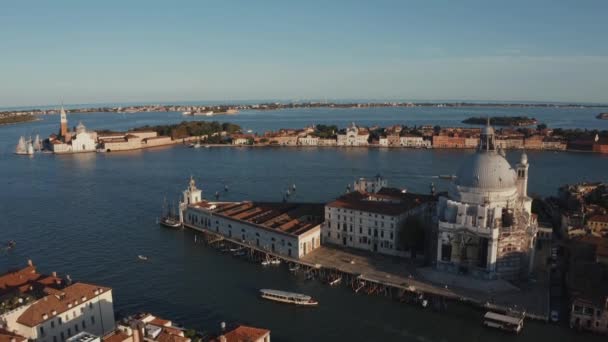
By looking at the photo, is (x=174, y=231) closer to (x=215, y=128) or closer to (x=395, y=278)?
(x=395, y=278)

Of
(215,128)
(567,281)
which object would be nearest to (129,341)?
(567,281)

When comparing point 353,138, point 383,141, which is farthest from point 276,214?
point 353,138

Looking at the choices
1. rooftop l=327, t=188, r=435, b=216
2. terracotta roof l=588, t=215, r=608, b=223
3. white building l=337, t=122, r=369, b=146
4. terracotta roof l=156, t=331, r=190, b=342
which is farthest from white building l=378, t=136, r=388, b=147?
terracotta roof l=156, t=331, r=190, b=342

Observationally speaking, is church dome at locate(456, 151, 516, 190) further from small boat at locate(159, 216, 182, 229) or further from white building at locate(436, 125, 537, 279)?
small boat at locate(159, 216, 182, 229)

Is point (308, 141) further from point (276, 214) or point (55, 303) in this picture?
point (55, 303)

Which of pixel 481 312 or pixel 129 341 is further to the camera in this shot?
pixel 481 312

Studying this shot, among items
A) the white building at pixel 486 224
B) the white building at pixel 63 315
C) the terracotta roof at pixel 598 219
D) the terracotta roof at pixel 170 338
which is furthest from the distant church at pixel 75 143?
the terracotta roof at pixel 598 219

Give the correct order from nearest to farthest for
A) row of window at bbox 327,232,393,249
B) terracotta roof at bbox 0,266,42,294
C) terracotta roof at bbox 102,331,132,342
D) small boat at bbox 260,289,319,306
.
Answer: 1. terracotta roof at bbox 102,331,132,342
2. terracotta roof at bbox 0,266,42,294
3. small boat at bbox 260,289,319,306
4. row of window at bbox 327,232,393,249

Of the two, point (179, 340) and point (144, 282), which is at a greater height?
point (179, 340)
